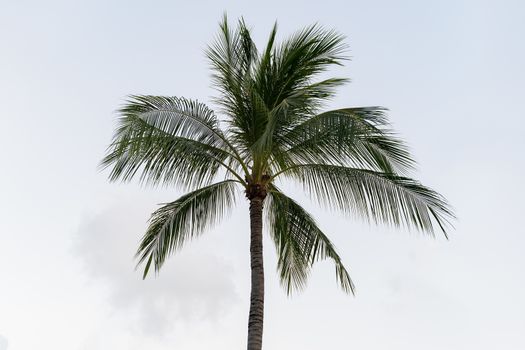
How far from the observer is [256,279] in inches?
434

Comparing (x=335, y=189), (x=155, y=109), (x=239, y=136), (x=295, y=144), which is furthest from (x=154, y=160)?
(x=335, y=189)

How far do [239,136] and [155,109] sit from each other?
176 centimetres

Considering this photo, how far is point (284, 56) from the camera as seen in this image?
1220 cm

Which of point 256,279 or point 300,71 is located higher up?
point 300,71

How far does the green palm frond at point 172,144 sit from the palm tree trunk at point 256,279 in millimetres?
891

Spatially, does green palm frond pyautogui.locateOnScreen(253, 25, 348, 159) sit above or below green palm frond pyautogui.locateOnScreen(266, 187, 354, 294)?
above

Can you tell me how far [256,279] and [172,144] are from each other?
295 centimetres

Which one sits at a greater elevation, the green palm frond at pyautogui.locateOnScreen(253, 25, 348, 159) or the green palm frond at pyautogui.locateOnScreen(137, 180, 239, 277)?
the green palm frond at pyautogui.locateOnScreen(253, 25, 348, 159)

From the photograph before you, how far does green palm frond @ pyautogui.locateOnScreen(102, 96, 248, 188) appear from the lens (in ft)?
37.1

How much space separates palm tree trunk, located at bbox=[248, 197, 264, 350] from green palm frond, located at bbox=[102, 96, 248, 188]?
35.1 inches

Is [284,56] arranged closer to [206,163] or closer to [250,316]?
[206,163]

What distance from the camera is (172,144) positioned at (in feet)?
38.3

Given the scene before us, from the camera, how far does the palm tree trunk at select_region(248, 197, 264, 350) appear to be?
1038cm

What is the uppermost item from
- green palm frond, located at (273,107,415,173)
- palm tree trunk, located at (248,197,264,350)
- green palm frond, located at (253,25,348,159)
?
green palm frond, located at (253,25,348,159)
